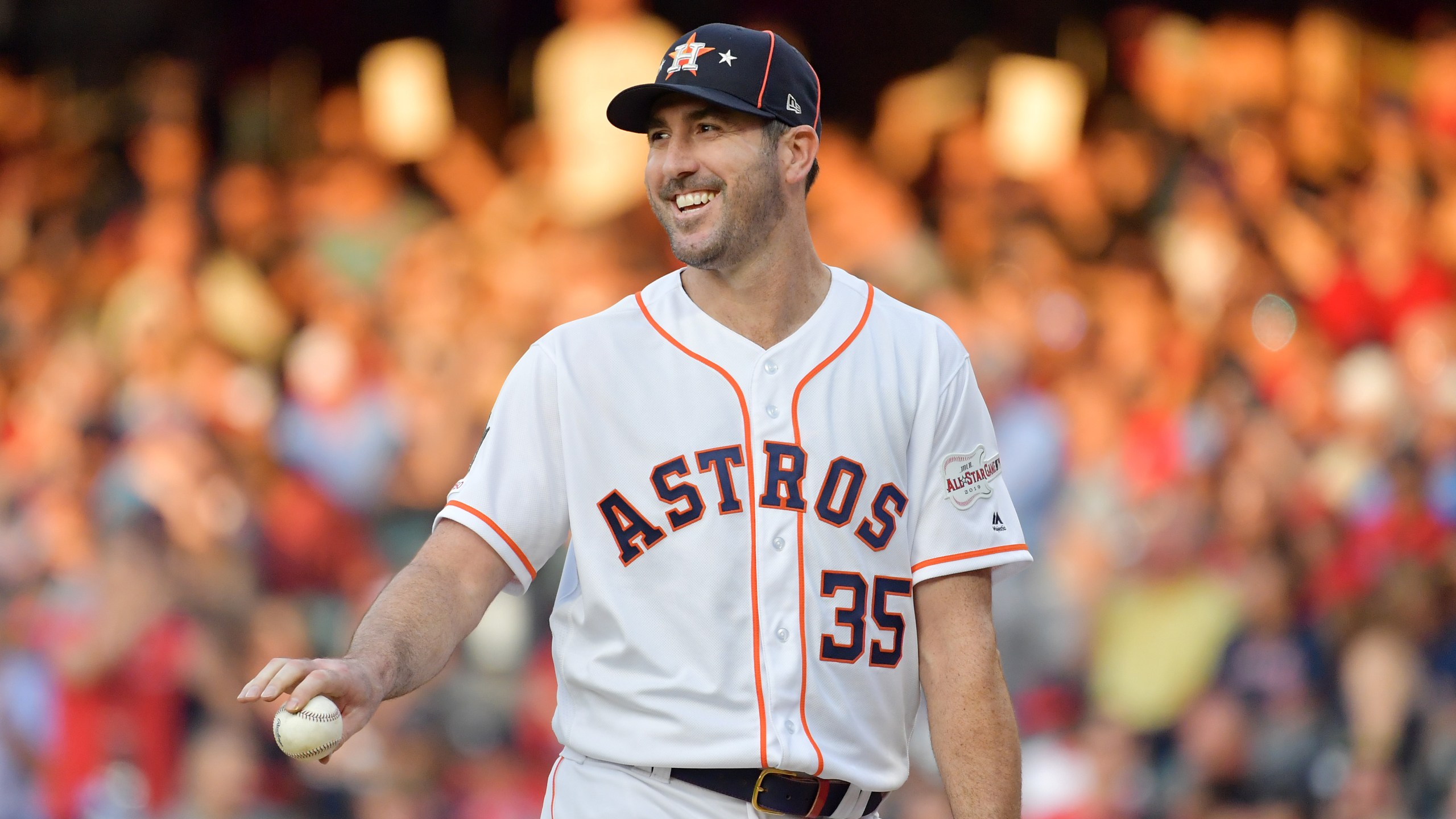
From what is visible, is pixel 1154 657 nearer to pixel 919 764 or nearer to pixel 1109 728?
pixel 1109 728

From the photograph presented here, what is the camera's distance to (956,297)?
718 cm

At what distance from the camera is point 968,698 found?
2383mm

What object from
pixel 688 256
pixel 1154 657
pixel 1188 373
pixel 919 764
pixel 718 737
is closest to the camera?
pixel 718 737

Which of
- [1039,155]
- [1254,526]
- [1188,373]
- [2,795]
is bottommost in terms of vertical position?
[2,795]

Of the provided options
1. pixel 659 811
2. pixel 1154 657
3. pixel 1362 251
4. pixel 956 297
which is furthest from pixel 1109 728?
pixel 659 811

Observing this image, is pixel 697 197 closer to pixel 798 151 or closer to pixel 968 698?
pixel 798 151

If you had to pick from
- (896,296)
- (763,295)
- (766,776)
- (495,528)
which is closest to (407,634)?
(495,528)

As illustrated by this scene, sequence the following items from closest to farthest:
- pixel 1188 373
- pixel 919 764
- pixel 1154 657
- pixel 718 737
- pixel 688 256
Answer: pixel 718 737 → pixel 688 256 → pixel 919 764 → pixel 1154 657 → pixel 1188 373

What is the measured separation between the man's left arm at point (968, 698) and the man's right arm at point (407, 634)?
65cm

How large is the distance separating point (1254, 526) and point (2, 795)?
4942 mm

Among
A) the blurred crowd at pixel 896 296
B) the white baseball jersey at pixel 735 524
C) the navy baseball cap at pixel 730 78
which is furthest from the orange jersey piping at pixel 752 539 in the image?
the blurred crowd at pixel 896 296

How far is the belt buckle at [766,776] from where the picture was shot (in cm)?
229

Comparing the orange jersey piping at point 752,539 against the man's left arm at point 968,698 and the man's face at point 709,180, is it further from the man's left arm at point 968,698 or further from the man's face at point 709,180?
the man's left arm at point 968,698

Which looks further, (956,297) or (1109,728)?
(956,297)
